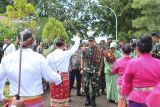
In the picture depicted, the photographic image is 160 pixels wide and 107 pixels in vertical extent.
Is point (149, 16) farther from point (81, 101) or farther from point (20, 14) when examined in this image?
point (81, 101)

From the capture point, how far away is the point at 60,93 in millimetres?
9469

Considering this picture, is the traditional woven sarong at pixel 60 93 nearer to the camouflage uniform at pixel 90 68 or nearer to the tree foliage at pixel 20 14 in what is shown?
the camouflage uniform at pixel 90 68

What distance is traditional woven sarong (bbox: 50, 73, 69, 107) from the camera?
31.0 ft

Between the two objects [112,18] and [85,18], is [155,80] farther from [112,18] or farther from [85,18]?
[85,18]

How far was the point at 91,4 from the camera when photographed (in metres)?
62.4

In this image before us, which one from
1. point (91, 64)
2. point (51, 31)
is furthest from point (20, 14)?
point (91, 64)

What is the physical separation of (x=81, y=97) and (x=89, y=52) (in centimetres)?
237

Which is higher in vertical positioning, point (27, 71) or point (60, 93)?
point (27, 71)

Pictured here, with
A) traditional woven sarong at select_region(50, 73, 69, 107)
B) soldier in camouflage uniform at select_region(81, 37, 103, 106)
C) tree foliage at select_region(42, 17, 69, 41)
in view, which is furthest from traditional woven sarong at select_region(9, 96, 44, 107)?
tree foliage at select_region(42, 17, 69, 41)

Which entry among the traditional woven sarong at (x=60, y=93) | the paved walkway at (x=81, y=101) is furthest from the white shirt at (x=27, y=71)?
the paved walkway at (x=81, y=101)

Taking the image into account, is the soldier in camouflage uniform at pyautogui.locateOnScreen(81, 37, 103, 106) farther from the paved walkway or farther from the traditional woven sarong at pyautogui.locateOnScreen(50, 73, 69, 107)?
the traditional woven sarong at pyautogui.locateOnScreen(50, 73, 69, 107)

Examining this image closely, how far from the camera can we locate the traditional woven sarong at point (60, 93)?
372 inches

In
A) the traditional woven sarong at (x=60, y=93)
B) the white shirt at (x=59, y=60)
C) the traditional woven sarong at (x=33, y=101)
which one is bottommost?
the traditional woven sarong at (x=60, y=93)

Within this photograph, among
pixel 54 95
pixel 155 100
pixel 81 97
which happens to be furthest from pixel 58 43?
pixel 155 100
